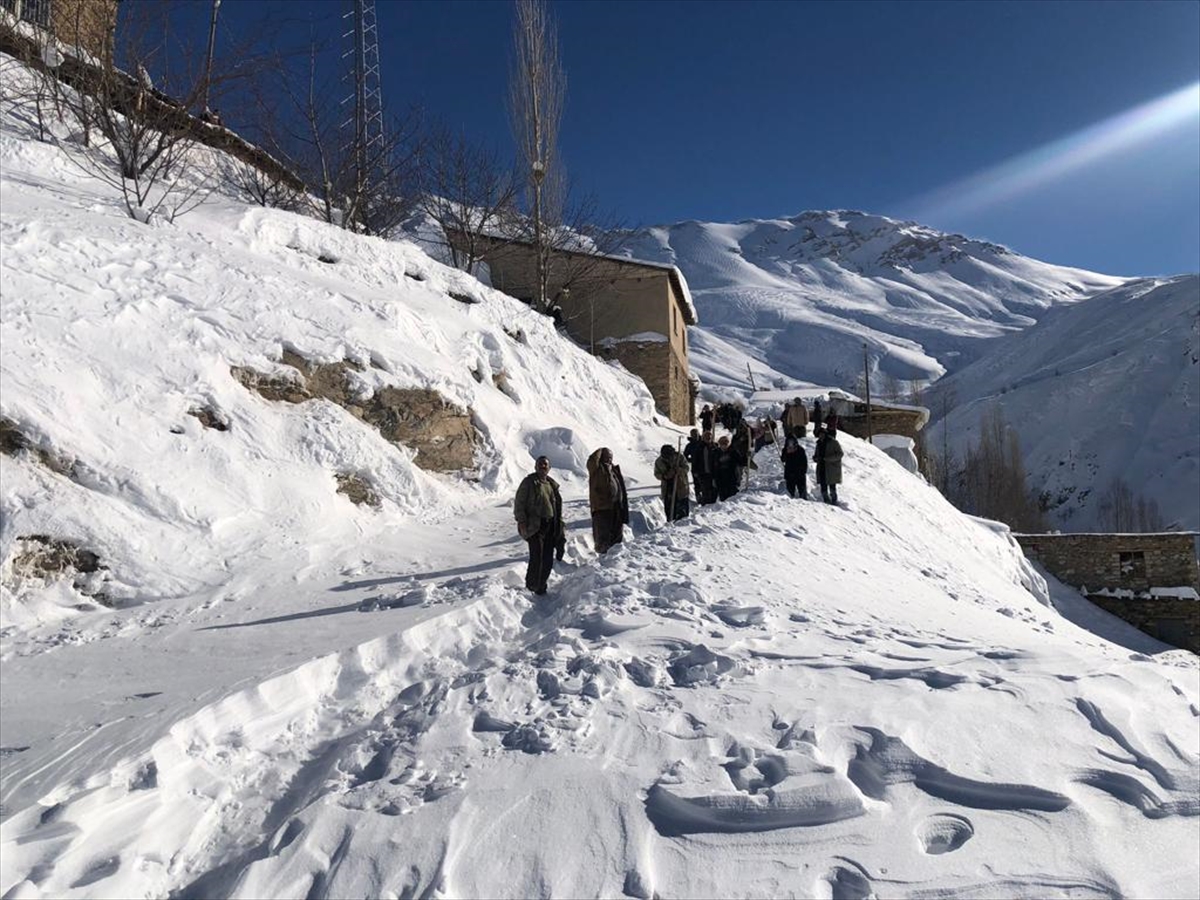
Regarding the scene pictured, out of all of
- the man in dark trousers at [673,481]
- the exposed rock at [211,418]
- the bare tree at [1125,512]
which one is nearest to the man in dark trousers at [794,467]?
the man in dark trousers at [673,481]

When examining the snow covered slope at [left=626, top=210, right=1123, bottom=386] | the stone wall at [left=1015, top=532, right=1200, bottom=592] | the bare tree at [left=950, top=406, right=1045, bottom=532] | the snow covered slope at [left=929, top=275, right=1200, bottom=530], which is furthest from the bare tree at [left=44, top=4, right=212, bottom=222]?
the snow covered slope at [left=626, top=210, right=1123, bottom=386]

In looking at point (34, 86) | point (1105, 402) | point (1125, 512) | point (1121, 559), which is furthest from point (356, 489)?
point (1105, 402)

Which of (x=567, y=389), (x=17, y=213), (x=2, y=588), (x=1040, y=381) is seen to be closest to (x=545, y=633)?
(x=2, y=588)

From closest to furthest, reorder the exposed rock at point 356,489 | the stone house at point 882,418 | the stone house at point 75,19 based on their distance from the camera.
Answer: the exposed rock at point 356,489
the stone house at point 75,19
the stone house at point 882,418

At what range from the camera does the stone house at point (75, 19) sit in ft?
45.7

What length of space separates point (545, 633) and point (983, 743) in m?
3.37

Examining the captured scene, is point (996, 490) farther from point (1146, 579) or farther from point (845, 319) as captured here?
point (845, 319)

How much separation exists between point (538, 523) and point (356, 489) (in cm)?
375

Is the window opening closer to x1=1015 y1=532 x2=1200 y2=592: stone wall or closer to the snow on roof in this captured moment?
x1=1015 y1=532 x2=1200 y2=592: stone wall

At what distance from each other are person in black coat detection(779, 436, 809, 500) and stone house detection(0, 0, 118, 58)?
45.4ft

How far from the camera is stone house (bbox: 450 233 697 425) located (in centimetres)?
2475

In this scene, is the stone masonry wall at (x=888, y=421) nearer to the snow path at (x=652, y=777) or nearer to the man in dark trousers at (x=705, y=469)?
the man in dark trousers at (x=705, y=469)

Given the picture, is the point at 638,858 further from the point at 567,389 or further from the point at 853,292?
the point at 853,292

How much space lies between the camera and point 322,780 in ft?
13.4
